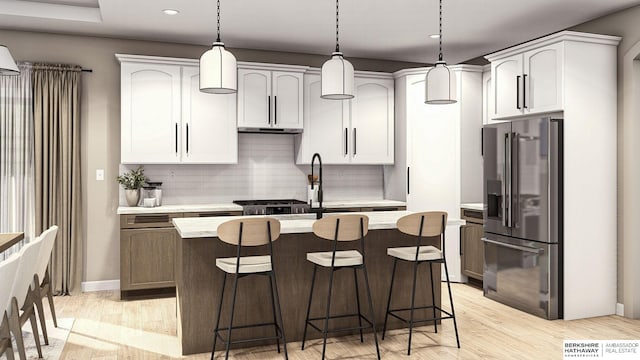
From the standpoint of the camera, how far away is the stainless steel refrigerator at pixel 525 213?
4426 mm

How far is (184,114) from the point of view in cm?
543

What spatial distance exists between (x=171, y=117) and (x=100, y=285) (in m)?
1.87

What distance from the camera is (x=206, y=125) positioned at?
217 inches

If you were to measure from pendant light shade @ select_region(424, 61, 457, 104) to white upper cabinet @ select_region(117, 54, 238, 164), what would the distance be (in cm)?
250

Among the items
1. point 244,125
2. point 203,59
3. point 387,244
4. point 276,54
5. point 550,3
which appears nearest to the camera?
point 203,59

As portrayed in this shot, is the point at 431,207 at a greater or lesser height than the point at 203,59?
lesser

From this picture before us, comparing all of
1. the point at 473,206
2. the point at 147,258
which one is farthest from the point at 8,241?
the point at 473,206

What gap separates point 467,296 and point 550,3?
2768mm

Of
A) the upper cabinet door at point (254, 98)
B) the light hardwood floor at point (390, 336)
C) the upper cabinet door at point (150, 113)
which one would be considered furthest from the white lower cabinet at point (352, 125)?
the light hardwood floor at point (390, 336)

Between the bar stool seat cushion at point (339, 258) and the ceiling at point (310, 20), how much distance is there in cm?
211

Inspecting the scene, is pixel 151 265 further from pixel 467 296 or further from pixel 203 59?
pixel 467 296

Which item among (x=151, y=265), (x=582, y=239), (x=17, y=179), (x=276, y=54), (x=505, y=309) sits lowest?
(x=505, y=309)

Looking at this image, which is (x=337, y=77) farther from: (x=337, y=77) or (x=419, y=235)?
(x=419, y=235)

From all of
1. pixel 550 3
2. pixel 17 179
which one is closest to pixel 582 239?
pixel 550 3
